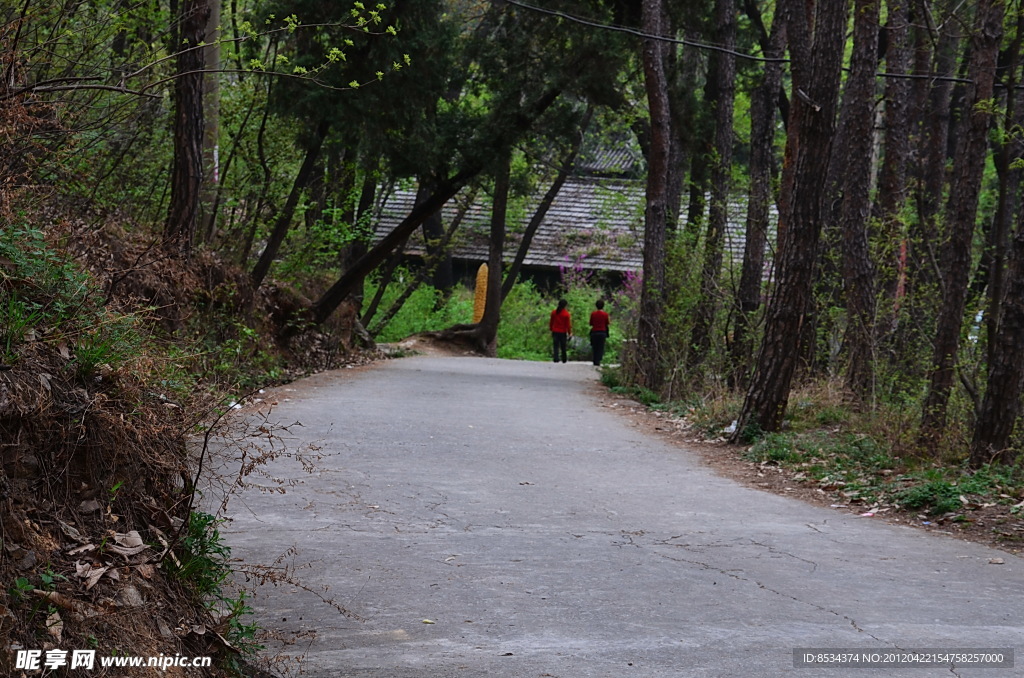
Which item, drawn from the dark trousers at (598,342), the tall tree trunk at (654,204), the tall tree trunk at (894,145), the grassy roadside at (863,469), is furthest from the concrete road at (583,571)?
the dark trousers at (598,342)

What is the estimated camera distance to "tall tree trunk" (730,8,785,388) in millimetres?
19516

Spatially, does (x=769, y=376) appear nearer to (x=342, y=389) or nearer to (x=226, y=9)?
(x=342, y=389)

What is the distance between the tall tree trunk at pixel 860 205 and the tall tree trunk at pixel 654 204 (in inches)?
158

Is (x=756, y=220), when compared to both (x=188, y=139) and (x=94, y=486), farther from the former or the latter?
(x=94, y=486)

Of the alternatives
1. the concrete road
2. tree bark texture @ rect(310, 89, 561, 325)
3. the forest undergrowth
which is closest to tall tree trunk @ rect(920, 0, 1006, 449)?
the concrete road

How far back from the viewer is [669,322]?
2058 cm

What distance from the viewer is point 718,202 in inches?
860

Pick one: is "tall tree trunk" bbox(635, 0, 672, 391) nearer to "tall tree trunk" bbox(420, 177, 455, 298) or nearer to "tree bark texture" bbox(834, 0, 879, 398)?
"tree bark texture" bbox(834, 0, 879, 398)

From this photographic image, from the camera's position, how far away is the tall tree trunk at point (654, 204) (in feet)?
70.5

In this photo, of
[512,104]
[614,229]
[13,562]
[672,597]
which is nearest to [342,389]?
[512,104]

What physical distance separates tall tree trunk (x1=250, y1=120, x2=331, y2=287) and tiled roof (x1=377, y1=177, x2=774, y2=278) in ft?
69.1

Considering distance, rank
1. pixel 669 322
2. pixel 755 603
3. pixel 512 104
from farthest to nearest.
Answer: pixel 512 104
pixel 669 322
pixel 755 603

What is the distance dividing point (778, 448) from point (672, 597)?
268 inches

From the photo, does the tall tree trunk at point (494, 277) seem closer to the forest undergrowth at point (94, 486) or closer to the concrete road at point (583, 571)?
the concrete road at point (583, 571)
